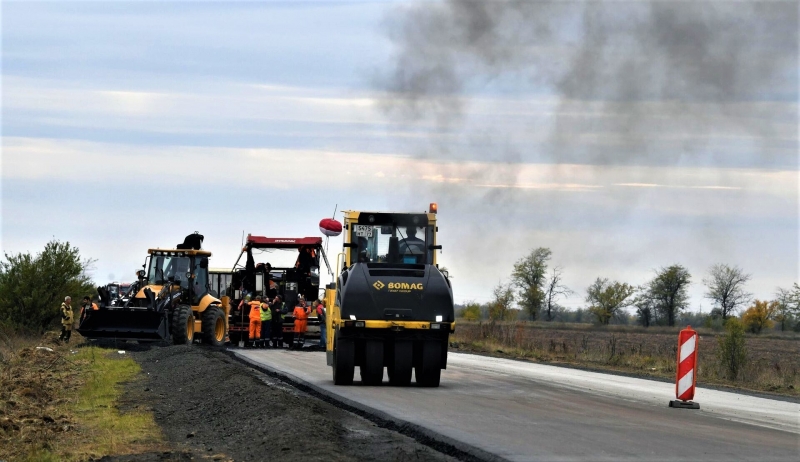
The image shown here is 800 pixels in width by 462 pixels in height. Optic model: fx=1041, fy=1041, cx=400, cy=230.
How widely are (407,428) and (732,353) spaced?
16.9 meters

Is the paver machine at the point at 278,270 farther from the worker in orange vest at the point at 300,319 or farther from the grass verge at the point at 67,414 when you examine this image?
the grass verge at the point at 67,414

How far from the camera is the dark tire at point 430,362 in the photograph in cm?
2091

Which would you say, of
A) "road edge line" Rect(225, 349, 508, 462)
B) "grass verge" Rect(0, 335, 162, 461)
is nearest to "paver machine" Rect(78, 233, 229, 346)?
"grass verge" Rect(0, 335, 162, 461)

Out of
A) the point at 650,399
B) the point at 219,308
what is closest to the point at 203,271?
the point at 219,308

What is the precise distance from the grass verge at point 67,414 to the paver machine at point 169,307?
15.0ft

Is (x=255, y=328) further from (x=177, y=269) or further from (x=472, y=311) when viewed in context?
(x=472, y=311)

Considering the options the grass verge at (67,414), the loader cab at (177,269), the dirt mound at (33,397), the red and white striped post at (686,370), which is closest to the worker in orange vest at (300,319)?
the loader cab at (177,269)

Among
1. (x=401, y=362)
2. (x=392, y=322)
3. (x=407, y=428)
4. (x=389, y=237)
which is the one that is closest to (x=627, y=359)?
(x=389, y=237)

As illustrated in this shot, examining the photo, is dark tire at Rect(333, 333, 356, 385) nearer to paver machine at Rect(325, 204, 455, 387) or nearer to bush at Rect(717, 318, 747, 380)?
paver machine at Rect(325, 204, 455, 387)

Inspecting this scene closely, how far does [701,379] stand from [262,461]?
18337 mm

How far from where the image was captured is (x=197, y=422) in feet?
51.6

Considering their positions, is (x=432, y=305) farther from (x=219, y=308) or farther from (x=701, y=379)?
(x=219, y=308)

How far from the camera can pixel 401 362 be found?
68.9 feet

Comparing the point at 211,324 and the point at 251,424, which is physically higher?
the point at 211,324
